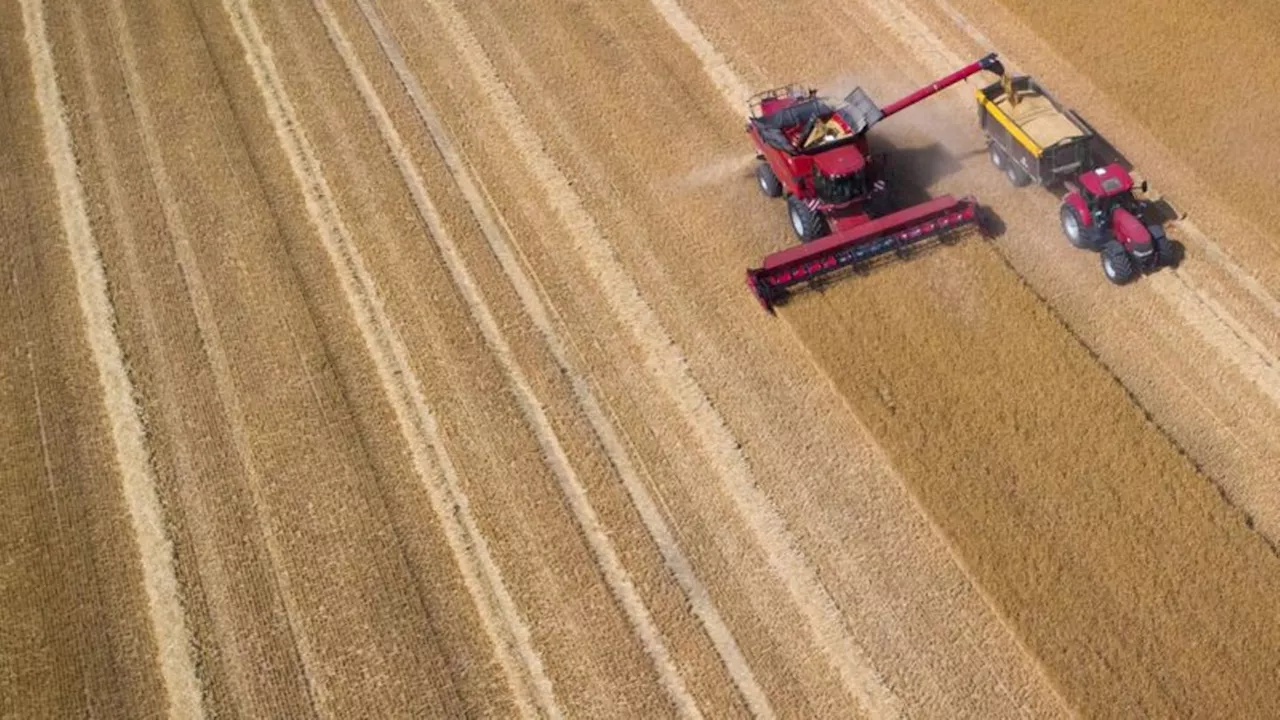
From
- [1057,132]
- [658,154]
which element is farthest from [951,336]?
[658,154]

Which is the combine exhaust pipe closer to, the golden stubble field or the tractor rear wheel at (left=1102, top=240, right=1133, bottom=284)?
the golden stubble field

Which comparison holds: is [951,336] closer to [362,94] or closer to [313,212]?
[313,212]

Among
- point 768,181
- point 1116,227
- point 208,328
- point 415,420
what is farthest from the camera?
point 768,181

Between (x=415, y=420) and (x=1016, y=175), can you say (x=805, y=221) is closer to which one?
(x=1016, y=175)

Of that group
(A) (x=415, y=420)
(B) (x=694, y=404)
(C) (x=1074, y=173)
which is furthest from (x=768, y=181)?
(A) (x=415, y=420)

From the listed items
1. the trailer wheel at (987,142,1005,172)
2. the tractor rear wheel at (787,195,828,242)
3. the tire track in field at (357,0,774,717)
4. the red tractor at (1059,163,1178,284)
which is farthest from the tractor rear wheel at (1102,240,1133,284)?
the tire track in field at (357,0,774,717)

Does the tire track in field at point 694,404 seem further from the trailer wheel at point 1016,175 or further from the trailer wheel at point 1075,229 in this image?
the trailer wheel at point 1016,175

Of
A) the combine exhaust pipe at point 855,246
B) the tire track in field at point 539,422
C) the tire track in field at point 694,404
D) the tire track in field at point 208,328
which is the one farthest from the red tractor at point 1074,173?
the tire track in field at point 208,328
